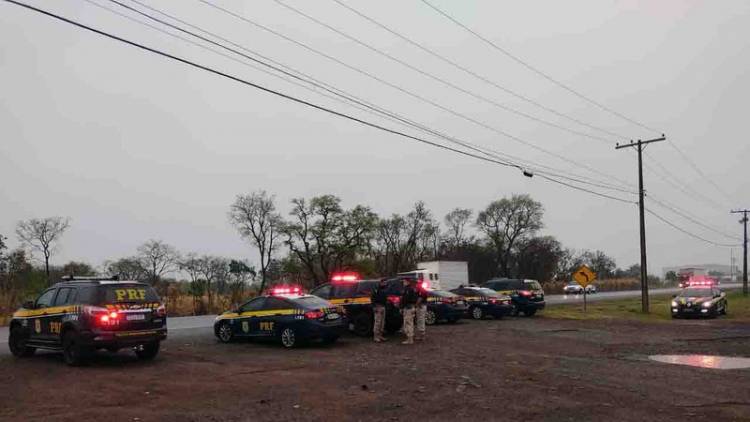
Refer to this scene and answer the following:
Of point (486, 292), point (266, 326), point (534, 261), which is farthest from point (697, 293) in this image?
point (534, 261)

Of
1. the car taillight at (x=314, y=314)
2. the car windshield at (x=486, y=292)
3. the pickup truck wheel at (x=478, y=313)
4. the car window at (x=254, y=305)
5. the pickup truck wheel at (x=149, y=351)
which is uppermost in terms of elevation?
the car window at (x=254, y=305)

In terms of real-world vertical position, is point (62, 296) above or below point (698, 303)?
above

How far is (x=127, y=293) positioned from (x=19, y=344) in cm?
367

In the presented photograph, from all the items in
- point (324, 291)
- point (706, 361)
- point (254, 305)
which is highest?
point (324, 291)

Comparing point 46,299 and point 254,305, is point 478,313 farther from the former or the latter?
point 46,299

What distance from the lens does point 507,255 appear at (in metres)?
89.2

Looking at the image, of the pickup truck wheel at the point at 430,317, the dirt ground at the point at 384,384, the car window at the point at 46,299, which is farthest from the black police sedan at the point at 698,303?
the car window at the point at 46,299

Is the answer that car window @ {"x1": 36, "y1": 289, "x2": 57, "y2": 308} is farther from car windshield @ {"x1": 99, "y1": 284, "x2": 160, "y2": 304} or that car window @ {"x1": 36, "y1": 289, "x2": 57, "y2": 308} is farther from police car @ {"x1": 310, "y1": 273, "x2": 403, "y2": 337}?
police car @ {"x1": 310, "y1": 273, "x2": 403, "y2": 337}

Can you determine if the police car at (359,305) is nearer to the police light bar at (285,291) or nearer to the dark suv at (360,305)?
the dark suv at (360,305)

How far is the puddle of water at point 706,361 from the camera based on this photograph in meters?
12.2

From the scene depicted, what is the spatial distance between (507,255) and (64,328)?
80806 millimetres

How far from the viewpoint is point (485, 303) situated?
85.1ft

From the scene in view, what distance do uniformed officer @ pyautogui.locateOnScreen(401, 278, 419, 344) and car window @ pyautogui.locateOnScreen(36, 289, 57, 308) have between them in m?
8.71

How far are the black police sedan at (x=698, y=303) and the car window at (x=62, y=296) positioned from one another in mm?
25637
